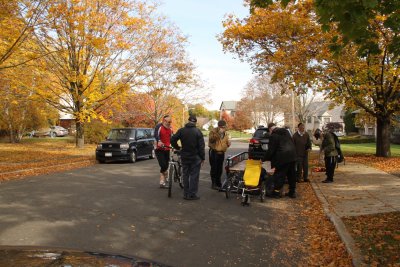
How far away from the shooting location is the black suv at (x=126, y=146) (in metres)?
17.9

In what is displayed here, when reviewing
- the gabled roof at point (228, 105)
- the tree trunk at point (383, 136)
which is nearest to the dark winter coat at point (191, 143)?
the tree trunk at point (383, 136)

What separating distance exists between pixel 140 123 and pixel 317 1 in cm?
3640

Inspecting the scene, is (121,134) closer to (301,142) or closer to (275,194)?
(301,142)

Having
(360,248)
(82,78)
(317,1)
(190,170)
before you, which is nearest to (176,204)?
(190,170)

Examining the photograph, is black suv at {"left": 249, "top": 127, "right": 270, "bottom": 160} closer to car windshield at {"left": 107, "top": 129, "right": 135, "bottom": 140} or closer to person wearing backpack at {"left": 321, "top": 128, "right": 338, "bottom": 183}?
person wearing backpack at {"left": 321, "top": 128, "right": 338, "bottom": 183}

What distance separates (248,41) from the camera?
18.2 meters

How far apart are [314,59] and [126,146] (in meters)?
9.82

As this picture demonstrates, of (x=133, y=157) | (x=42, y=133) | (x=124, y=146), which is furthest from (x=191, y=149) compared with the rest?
(x=42, y=133)

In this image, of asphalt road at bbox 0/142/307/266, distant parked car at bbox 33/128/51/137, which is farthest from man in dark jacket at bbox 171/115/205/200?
distant parked car at bbox 33/128/51/137

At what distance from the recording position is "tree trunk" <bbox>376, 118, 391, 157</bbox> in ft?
63.4

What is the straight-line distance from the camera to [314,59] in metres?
17.0

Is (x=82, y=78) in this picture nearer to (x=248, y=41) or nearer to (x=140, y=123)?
(x=248, y=41)

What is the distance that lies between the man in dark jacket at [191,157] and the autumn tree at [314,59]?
799 cm

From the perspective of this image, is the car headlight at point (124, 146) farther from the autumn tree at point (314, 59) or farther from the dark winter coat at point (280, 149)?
the dark winter coat at point (280, 149)
